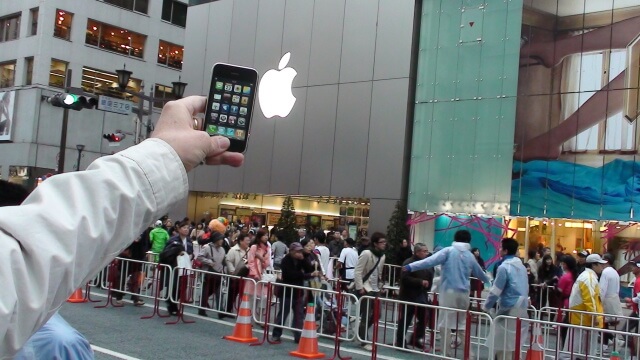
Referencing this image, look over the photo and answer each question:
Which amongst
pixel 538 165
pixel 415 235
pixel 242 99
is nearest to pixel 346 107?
pixel 415 235

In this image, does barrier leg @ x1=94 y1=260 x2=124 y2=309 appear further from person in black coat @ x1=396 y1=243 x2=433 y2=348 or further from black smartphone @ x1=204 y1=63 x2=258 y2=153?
black smartphone @ x1=204 y1=63 x2=258 y2=153

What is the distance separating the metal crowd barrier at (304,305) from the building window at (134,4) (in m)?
33.1

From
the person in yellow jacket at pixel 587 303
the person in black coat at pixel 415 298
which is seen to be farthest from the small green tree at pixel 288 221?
the person in yellow jacket at pixel 587 303

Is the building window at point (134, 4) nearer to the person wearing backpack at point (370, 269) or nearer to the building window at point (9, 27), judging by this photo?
the building window at point (9, 27)

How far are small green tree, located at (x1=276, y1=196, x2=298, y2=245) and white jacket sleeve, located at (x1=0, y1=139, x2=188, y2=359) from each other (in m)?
25.4

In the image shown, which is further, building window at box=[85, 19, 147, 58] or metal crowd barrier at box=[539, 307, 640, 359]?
building window at box=[85, 19, 147, 58]

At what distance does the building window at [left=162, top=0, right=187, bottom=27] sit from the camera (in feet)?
148

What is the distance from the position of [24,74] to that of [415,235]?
24.3 meters

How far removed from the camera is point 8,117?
40344mm

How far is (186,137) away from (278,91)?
98.6 ft

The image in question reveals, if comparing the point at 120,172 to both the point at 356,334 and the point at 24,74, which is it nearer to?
the point at 356,334

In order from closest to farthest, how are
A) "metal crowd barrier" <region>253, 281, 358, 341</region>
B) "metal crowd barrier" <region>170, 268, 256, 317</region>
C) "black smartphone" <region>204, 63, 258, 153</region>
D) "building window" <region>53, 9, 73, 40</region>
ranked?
"black smartphone" <region>204, 63, 258, 153</region> → "metal crowd barrier" <region>253, 281, 358, 341</region> → "metal crowd barrier" <region>170, 268, 256, 317</region> → "building window" <region>53, 9, 73, 40</region>

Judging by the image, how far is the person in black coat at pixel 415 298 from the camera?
1172 centimetres

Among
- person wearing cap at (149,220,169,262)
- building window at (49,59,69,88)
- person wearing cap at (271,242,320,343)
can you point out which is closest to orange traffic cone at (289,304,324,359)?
person wearing cap at (271,242,320,343)
